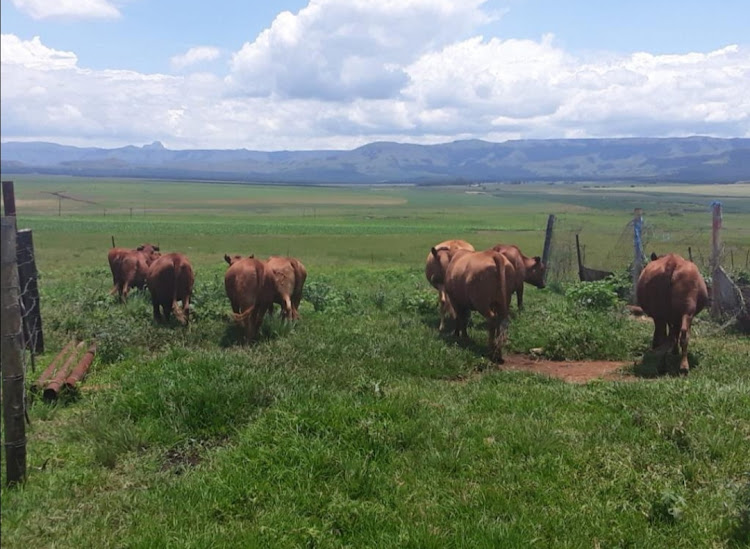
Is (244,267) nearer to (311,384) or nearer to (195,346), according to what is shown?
(195,346)

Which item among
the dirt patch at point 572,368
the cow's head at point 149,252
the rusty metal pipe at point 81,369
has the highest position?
the cow's head at point 149,252

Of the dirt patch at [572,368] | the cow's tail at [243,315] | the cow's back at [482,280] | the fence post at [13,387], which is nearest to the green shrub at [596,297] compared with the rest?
the dirt patch at [572,368]

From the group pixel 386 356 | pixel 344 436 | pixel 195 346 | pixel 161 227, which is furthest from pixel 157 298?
pixel 161 227

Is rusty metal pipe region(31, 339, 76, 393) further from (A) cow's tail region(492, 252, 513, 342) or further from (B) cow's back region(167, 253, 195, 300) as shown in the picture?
(A) cow's tail region(492, 252, 513, 342)

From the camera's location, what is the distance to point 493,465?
5.47 meters

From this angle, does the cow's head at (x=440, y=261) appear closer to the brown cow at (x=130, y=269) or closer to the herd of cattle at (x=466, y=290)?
the herd of cattle at (x=466, y=290)

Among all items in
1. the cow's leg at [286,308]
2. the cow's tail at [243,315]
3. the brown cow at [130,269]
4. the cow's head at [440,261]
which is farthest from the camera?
the brown cow at [130,269]

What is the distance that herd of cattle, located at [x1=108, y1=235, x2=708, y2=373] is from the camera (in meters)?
9.34

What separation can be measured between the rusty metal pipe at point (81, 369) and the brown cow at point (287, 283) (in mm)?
3258

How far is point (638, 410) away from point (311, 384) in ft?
12.1

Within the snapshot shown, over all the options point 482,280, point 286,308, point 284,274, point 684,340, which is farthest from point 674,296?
point 284,274

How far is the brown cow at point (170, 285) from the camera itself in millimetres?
11711

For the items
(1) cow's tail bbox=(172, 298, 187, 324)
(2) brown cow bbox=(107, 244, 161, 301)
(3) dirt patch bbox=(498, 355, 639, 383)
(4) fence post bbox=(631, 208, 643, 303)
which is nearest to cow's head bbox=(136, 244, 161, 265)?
(2) brown cow bbox=(107, 244, 161, 301)

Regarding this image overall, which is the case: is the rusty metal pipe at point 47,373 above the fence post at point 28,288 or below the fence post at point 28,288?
below
